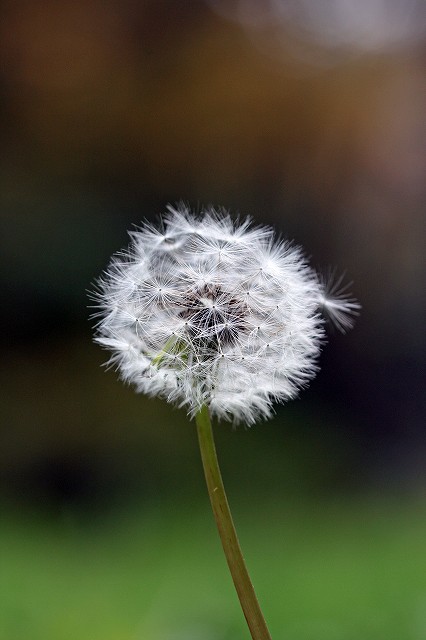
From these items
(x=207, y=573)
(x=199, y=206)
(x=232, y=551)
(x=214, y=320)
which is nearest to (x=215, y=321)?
(x=214, y=320)

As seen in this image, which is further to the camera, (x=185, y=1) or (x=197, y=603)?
(x=185, y=1)

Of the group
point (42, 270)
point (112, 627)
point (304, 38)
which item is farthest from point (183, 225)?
point (304, 38)

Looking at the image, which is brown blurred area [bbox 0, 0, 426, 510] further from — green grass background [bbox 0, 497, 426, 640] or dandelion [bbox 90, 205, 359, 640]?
dandelion [bbox 90, 205, 359, 640]

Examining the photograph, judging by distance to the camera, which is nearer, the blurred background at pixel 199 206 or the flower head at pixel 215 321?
the flower head at pixel 215 321

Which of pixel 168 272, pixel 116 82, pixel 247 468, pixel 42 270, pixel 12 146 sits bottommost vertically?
pixel 168 272

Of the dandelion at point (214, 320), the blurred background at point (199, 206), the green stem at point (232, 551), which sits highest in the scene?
the blurred background at point (199, 206)

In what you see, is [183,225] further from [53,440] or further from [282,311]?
[53,440]

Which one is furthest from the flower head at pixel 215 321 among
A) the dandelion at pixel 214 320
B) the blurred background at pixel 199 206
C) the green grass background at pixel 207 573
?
the blurred background at pixel 199 206

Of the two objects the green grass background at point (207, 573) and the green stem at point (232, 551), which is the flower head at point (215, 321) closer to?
the green stem at point (232, 551)
